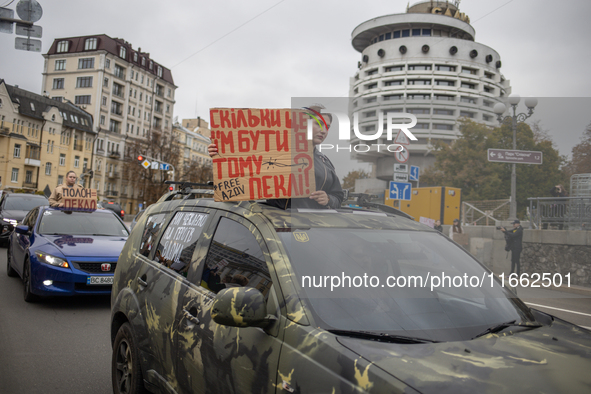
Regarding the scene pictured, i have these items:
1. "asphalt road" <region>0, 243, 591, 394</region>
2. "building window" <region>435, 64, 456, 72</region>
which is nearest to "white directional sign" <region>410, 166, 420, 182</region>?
"asphalt road" <region>0, 243, 591, 394</region>

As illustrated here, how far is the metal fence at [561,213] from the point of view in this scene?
13.2m

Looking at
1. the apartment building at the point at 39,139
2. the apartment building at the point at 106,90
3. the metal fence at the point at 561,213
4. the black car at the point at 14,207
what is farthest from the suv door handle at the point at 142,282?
the apartment building at the point at 106,90

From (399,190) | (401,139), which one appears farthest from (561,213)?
(401,139)

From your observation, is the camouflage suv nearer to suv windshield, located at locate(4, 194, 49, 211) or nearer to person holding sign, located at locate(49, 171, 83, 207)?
person holding sign, located at locate(49, 171, 83, 207)

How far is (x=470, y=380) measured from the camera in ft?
5.41

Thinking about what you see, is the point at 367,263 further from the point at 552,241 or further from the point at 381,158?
the point at 381,158

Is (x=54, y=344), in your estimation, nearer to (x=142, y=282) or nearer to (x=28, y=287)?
(x=28, y=287)

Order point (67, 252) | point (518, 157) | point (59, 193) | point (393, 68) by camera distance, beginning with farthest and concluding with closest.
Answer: point (393, 68) → point (518, 157) → point (59, 193) → point (67, 252)

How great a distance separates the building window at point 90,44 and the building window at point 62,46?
4.03m

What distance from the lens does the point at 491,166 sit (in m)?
42.9

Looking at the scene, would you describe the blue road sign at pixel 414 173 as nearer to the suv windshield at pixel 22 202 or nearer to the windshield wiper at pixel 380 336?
the suv windshield at pixel 22 202

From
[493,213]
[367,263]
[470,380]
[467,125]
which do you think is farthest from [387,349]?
[467,125]

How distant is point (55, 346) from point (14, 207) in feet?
38.8

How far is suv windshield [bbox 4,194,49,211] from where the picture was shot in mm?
15008
